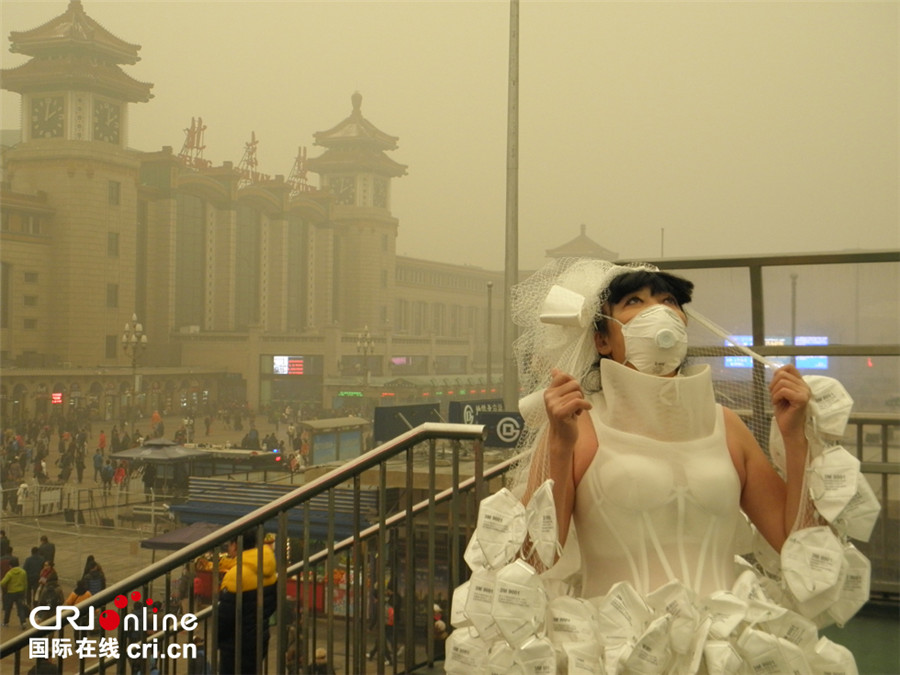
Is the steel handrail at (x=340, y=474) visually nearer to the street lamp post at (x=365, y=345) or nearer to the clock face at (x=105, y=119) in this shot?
the clock face at (x=105, y=119)

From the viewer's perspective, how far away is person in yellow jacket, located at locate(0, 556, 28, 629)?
6.50 m

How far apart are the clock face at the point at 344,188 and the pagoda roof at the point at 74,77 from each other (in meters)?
3.12

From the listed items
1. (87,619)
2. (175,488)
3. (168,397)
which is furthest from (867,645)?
(168,397)

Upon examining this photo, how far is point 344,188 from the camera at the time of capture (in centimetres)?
1151

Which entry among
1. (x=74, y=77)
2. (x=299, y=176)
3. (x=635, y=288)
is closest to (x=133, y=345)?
(x=74, y=77)

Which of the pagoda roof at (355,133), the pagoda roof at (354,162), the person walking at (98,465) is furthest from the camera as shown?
the pagoda roof at (354,162)

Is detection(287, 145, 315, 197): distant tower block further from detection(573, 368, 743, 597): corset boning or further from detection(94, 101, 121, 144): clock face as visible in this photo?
detection(573, 368, 743, 597): corset boning

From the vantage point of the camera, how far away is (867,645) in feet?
7.47

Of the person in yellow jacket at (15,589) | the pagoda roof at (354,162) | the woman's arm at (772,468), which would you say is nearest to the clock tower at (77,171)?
the person in yellow jacket at (15,589)

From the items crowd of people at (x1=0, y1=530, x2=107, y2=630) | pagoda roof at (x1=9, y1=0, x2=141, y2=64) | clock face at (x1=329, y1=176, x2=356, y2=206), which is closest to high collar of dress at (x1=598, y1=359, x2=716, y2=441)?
crowd of people at (x1=0, y1=530, x2=107, y2=630)

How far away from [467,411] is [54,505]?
382cm

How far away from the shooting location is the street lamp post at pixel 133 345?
26.9ft

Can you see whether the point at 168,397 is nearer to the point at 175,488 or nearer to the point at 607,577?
the point at 175,488

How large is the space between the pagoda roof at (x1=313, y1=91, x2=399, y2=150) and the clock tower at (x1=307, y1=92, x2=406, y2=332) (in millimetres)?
16
